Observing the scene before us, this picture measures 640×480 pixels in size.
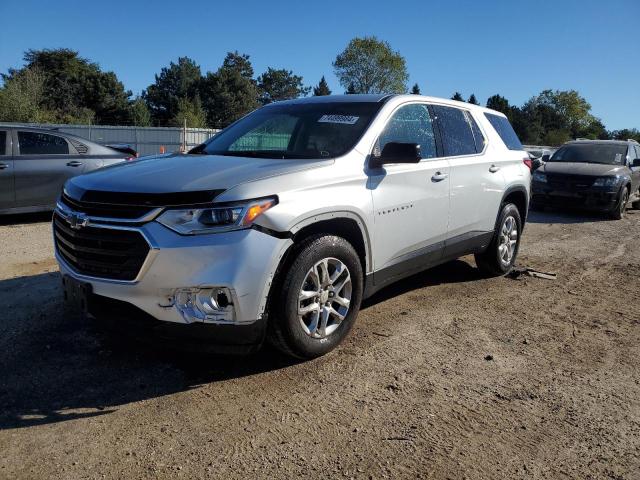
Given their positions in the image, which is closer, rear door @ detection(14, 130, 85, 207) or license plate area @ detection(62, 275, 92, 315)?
license plate area @ detection(62, 275, 92, 315)

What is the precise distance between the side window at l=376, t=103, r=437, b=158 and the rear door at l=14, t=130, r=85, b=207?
235 inches

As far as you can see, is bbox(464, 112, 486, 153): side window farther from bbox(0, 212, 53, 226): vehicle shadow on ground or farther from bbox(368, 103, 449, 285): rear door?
bbox(0, 212, 53, 226): vehicle shadow on ground

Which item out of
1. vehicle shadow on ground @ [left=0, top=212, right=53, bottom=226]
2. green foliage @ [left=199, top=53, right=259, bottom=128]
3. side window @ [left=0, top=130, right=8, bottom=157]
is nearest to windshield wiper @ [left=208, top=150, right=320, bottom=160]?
side window @ [left=0, top=130, right=8, bottom=157]

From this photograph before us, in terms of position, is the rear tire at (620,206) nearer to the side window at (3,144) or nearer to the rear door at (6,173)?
the rear door at (6,173)

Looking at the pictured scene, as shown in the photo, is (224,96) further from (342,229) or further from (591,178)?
(342,229)

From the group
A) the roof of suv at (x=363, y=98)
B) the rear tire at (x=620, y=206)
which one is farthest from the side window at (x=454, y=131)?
the rear tire at (x=620, y=206)

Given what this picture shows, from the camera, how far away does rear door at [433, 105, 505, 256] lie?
4.63 meters

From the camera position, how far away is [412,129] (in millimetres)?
4297

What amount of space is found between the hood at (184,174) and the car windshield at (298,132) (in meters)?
0.36

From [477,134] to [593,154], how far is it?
831cm

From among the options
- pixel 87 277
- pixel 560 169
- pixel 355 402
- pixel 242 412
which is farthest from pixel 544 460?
pixel 560 169

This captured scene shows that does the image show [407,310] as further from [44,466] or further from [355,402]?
[44,466]

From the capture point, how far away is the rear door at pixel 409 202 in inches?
148

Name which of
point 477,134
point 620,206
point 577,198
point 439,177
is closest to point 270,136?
point 439,177
